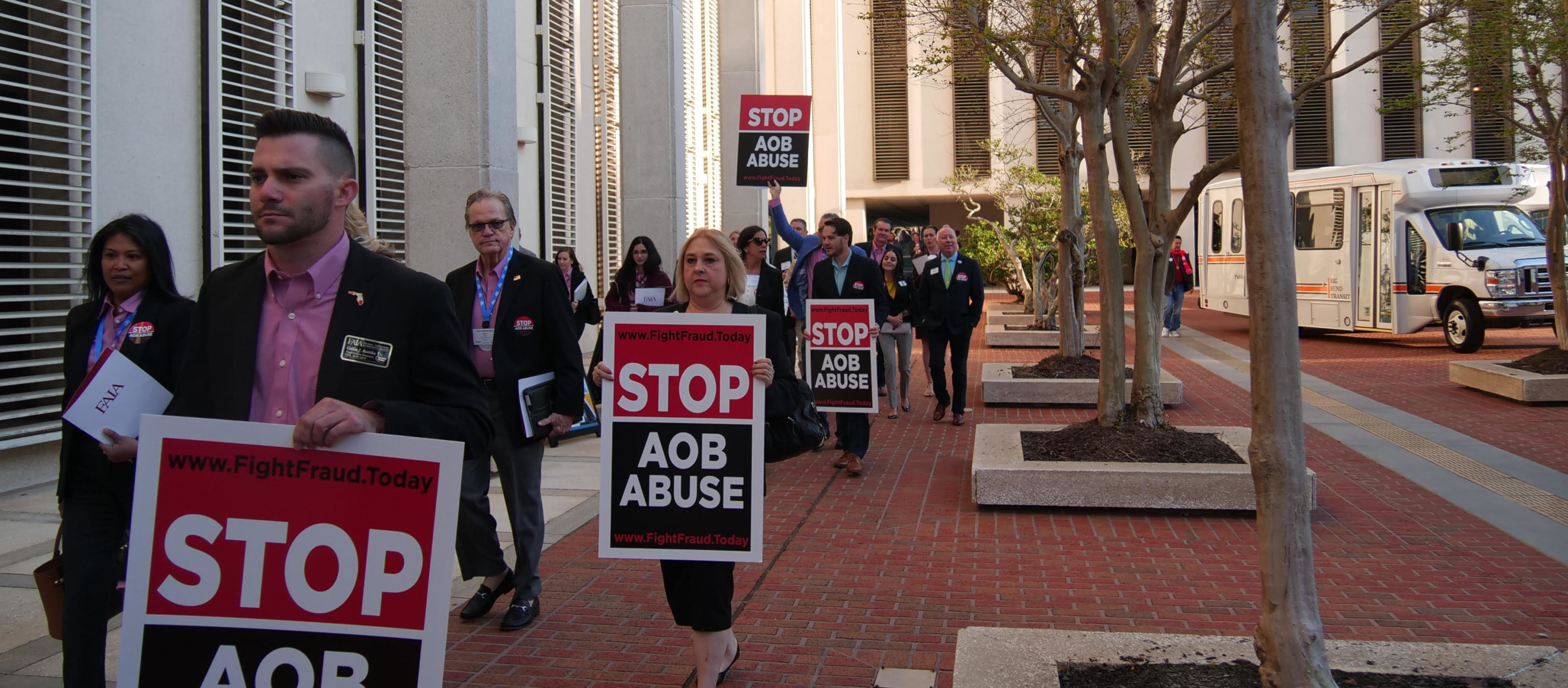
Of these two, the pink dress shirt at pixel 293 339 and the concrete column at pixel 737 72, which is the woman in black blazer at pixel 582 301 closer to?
the pink dress shirt at pixel 293 339

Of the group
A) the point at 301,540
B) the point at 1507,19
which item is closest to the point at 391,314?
the point at 301,540

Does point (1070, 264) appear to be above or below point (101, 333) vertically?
above

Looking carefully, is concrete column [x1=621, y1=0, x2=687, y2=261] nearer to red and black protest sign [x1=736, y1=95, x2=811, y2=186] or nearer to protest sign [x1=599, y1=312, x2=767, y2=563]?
red and black protest sign [x1=736, y1=95, x2=811, y2=186]

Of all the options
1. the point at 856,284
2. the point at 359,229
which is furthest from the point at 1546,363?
the point at 359,229

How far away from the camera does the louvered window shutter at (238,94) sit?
1019cm

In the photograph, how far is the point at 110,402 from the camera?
13.2 feet

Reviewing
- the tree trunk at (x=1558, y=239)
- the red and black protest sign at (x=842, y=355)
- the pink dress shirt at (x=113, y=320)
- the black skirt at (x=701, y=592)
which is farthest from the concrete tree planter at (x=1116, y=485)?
the tree trunk at (x=1558, y=239)

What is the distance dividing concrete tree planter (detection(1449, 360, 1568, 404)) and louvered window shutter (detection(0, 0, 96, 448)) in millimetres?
13822

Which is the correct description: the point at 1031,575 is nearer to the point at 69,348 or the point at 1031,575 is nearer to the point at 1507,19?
the point at 69,348

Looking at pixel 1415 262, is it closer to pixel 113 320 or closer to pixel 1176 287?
pixel 1176 287

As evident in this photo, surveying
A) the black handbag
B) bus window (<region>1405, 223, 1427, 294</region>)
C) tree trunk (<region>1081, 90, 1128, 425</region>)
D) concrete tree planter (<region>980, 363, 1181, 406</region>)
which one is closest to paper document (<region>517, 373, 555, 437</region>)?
the black handbag

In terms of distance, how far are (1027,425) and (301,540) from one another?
26.9 feet

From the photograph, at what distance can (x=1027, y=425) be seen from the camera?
10.5 m

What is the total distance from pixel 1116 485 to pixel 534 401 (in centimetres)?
420
